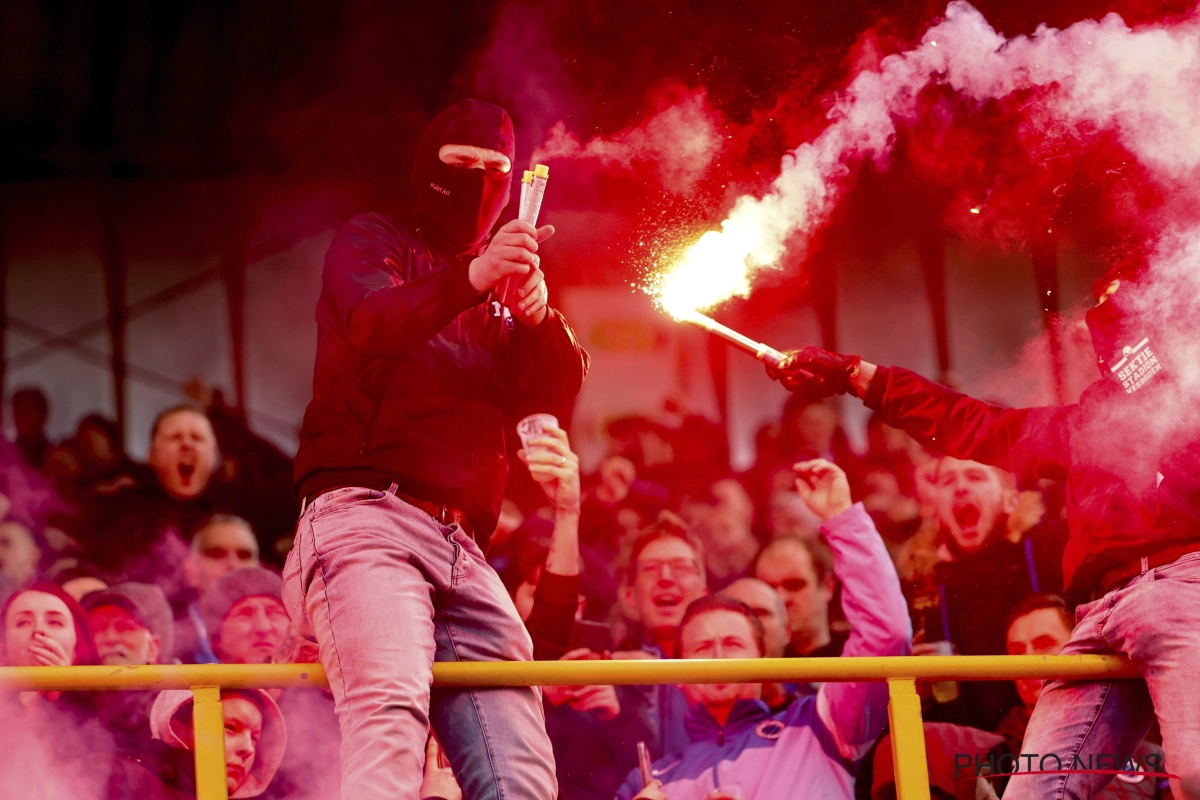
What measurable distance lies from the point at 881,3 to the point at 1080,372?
1.13 m

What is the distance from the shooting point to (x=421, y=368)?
2520 mm

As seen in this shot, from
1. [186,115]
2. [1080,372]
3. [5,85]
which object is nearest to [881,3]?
[1080,372]

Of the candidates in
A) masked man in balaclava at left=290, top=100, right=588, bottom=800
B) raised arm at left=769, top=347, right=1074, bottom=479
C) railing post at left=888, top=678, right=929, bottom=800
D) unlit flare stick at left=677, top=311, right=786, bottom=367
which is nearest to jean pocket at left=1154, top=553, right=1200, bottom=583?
raised arm at left=769, top=347, right=1074, bottom=479

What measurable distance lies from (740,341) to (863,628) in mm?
789

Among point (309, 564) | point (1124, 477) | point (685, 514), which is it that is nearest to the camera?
point (309, 564)

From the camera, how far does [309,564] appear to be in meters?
2.18

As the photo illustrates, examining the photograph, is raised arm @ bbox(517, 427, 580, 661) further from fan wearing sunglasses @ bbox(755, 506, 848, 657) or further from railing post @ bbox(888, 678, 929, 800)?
railing post @ bbox(888, 678, 929, 800)

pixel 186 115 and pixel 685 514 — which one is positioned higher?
pixel 186 115

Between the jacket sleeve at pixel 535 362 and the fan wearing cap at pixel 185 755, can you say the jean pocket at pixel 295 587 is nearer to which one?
the jacket sleeve at pixel 535 362

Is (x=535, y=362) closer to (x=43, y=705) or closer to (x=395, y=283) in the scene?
(x=395, y=283)

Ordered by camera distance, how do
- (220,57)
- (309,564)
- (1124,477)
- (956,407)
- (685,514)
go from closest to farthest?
(309,564), (1124,477), (956,407), (685,514), (220,57)

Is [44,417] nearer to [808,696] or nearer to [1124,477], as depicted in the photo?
[808,696]

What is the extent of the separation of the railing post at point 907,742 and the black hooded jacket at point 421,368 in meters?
0.88

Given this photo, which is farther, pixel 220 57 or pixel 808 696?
pixel 220 57
